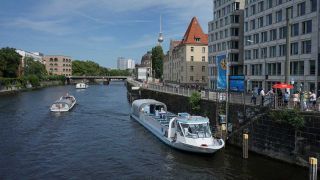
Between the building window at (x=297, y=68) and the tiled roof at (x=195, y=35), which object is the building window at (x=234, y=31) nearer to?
the building window at (x=297, y=68)

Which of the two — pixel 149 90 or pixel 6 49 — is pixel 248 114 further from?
pixel 6 49

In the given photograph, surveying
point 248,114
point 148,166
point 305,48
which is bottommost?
point 148,166

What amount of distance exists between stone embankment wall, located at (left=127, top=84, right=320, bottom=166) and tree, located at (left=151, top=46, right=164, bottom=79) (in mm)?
125265

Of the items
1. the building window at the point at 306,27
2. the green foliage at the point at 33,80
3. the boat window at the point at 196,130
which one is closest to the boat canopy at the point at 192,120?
the boat window at the point at 196,130

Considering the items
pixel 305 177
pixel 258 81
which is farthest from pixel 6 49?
pixel 305 177

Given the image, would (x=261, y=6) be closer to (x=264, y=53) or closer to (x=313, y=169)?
(x=264, y=53)

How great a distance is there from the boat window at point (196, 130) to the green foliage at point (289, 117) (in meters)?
6.01

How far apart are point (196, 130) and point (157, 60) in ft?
436

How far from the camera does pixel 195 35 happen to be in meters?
125

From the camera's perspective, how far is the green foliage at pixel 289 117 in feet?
93.1

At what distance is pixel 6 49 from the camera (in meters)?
144

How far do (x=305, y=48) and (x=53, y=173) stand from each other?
4678 centimetres

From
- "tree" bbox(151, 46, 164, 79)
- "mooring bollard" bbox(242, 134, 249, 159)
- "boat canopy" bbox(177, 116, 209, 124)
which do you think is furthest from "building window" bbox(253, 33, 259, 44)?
"tree" bbox(151, 46, 164, 79)

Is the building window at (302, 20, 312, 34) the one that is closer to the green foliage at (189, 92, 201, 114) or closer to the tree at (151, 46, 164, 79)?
the green foliage at (189, 92, 201, 114)
